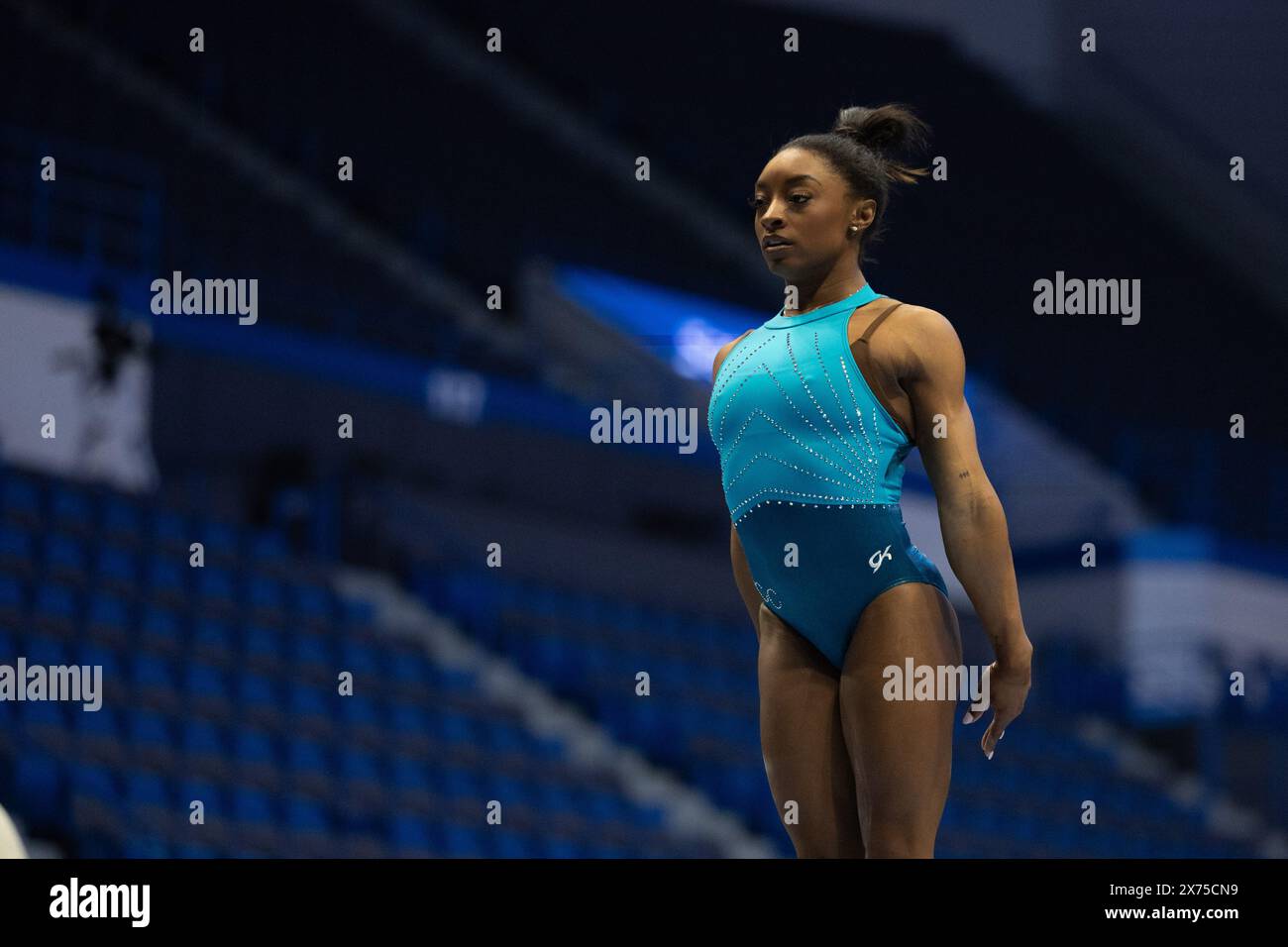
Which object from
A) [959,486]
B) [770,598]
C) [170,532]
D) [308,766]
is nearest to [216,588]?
[170,532]

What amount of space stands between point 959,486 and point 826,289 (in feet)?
1.20

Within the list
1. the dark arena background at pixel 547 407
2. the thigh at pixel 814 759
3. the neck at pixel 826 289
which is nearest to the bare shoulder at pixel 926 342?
the neck at pixel 826 289

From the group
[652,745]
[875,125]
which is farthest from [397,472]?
[875,125]

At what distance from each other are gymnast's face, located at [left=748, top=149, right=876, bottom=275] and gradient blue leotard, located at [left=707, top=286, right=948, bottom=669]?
10 centimetres

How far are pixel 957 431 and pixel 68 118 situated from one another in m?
8.98

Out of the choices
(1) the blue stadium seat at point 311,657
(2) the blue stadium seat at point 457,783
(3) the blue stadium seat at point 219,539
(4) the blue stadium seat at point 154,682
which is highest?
(3) the blue stadium seat at point 219,539

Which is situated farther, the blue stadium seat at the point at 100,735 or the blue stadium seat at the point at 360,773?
the blue stadium seat at the point at 360,773

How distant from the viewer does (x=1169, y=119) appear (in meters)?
13.3

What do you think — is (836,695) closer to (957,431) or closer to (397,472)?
(957,431)

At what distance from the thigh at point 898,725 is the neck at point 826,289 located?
1.42 ft

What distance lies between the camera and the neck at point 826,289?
248 cm

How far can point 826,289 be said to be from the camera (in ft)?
8.16

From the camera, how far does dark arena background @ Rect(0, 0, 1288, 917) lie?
719 cm

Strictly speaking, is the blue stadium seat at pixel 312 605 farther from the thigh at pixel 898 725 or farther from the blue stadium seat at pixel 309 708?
the thigh at pixel 898 725
